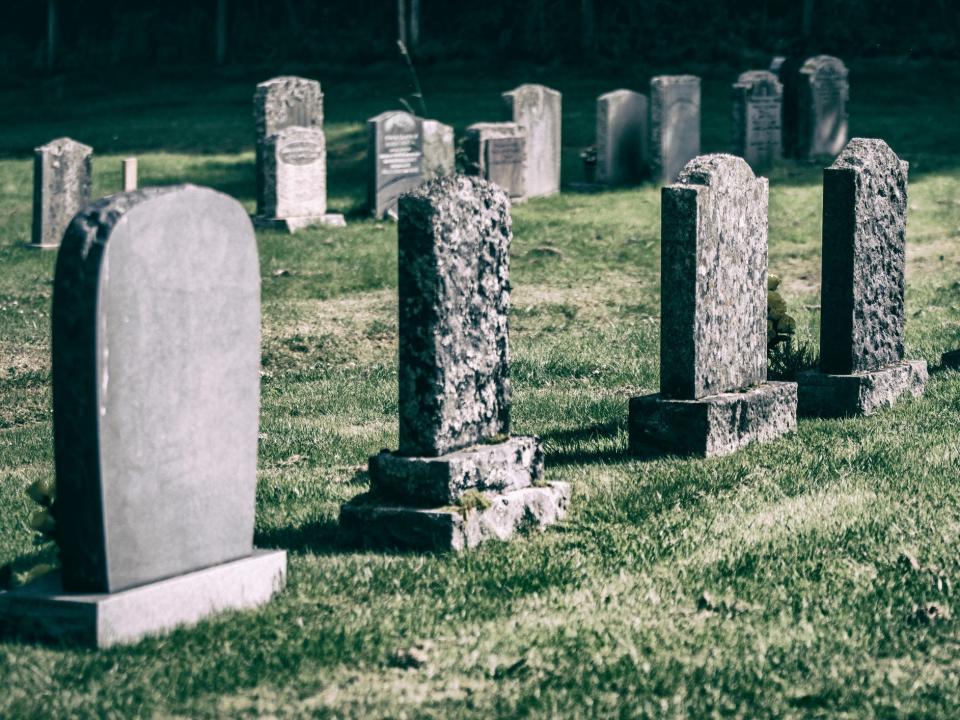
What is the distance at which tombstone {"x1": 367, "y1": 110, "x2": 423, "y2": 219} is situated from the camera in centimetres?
1909

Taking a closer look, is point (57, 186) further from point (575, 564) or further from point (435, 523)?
point (575, 564)

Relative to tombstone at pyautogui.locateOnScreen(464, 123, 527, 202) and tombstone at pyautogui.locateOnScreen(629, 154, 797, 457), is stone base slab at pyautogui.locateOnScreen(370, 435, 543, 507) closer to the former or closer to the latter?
tombstone at pyautogui.locateOnScreen(629, 154, 797, 457)

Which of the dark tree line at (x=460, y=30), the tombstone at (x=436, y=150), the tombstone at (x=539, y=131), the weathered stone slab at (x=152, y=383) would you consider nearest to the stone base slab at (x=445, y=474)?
the weathered stone slab at (x=152, y=383)

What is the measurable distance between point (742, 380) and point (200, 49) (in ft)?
108

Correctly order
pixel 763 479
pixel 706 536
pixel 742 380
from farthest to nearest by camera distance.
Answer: pixel 742 380
pixel 763 479
pixel 706 536

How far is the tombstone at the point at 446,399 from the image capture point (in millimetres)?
6605

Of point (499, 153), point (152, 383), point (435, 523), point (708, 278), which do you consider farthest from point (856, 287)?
point (499, 153)

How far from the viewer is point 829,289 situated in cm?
970

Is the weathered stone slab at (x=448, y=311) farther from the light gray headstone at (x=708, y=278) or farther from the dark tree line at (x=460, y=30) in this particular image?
the dark tree line at (x=460, y=30)

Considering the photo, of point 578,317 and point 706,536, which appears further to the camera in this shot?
point 578,317

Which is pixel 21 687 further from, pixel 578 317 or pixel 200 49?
pixel 200 49

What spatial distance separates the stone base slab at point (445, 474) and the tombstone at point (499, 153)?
1264cm

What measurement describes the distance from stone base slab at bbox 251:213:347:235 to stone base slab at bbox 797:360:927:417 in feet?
32.7

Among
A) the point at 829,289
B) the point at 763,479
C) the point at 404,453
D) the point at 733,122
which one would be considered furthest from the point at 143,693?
the point at 733,122
